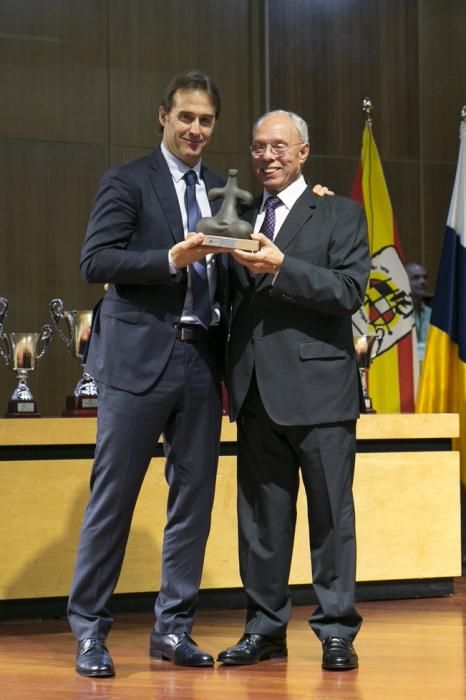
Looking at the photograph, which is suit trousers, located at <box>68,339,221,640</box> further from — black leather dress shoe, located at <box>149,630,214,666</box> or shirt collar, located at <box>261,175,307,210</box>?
shirt collar, located at <box>261,175,307,210</box>

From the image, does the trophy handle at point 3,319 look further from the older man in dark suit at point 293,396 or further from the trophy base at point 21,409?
the older man in dark suit at point 293,396

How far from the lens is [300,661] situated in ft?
10.7

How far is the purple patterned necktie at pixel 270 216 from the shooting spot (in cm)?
323

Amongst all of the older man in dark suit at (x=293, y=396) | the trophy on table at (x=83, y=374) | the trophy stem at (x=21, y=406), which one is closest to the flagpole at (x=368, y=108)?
the trophy on table at (x=83, y=374)

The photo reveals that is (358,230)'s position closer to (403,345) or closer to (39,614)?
(39,614)

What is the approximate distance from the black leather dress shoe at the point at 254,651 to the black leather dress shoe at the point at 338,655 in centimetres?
17

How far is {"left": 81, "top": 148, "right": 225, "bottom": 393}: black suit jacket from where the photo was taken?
3.13 meters

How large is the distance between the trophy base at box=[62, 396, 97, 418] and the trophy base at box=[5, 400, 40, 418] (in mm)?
143

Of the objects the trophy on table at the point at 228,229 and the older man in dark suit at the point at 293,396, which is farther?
the older man in dark suit at the point at 293,396

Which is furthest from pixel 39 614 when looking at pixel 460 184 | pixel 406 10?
pixel 406 10

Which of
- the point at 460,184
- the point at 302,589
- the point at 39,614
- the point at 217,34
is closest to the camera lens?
the point at 39,614

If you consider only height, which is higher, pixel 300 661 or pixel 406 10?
pixel 406 10

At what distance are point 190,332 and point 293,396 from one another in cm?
32

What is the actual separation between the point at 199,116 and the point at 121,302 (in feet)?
1.72
